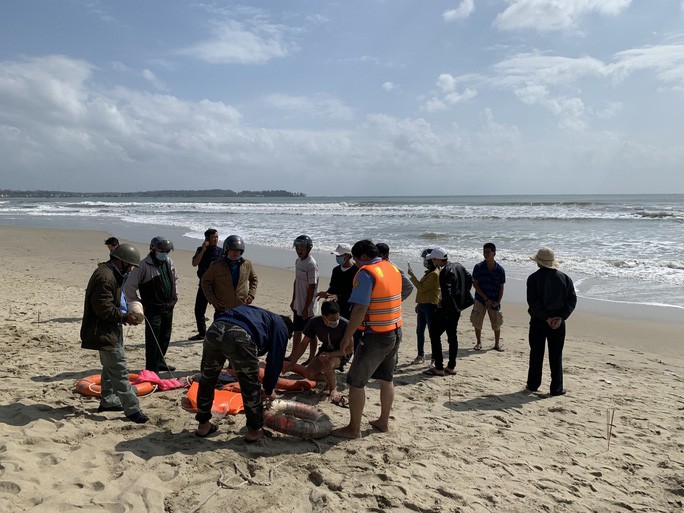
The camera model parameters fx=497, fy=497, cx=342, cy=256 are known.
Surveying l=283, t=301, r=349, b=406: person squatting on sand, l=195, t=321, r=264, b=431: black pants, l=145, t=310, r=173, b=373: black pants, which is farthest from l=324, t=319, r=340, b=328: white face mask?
l=145, t=310, r=173, b=373: black pants

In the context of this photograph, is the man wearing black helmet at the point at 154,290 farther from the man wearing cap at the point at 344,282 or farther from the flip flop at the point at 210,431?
the man wearing cap at the point at 344,282

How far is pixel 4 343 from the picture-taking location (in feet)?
23.2

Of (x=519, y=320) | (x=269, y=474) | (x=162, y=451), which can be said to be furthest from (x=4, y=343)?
(x=519, y=320)

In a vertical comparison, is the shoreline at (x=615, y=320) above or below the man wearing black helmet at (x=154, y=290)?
below

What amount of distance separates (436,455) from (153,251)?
3911 millimetres

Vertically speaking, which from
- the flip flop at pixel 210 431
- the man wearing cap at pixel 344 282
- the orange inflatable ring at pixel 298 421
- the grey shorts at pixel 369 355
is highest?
the man wearing cap at pixel 344 282

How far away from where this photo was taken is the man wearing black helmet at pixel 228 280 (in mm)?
6105

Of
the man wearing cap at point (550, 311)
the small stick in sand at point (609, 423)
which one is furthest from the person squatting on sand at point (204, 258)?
the small stick in sand at point (609, 423)

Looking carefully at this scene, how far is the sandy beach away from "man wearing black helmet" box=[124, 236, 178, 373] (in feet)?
1.90

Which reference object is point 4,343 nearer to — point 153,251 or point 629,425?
point 153,251

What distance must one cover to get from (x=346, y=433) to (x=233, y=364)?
51.5 inches

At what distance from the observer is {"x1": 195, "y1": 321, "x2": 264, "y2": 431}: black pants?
13.2 feet

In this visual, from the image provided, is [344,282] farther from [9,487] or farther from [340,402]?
[9,487]

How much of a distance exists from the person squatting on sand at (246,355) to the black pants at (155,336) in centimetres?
190
